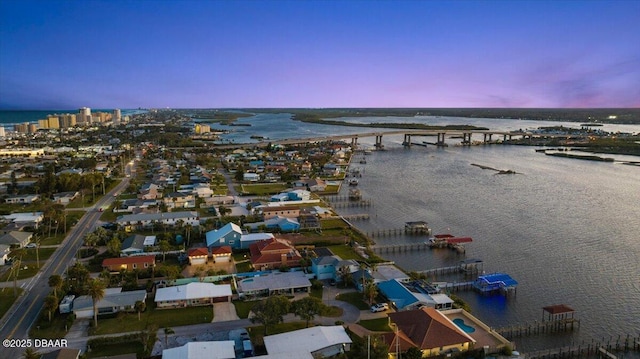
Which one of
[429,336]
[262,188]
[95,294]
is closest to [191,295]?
[95,294]

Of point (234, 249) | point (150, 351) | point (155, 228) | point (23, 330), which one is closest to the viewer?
point (150, 351)

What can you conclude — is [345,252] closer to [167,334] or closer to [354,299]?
[354,299]

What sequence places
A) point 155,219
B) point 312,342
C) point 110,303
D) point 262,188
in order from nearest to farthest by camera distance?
1. point 312,342
2. point 110,303
3. point 155,219
4. point 262,188

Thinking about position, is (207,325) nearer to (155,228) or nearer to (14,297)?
(14,297)

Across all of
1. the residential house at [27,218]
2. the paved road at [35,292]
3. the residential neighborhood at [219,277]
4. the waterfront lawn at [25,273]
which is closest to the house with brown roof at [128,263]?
the residential neighborhood at [219,277]

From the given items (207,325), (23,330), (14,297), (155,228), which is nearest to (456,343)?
(207,325)

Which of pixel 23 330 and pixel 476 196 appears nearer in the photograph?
pixel 23 330
